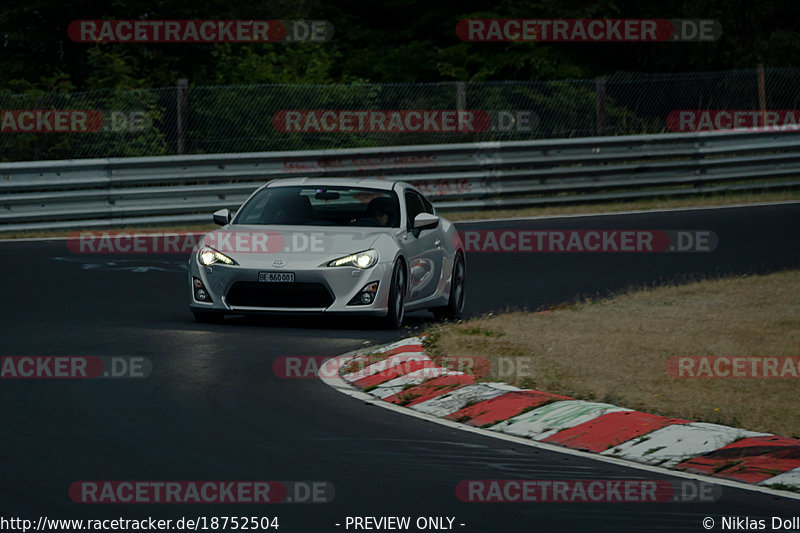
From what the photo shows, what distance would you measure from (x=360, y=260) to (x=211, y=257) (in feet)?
4.36

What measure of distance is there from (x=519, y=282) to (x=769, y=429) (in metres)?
8.28

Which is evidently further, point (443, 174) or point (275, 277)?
point (443, 174)

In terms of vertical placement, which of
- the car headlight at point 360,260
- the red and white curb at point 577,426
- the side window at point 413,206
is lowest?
the red and white curb at point 577,426

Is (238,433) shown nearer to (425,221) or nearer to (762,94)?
(425,221)

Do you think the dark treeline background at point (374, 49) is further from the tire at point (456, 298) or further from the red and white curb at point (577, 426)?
the red and white curb at point (577, 426)

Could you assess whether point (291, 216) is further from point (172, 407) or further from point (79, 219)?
point (79, 219)

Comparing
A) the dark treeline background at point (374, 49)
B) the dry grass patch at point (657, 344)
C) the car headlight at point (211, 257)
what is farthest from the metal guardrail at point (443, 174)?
the car headlight at point (211, 257)

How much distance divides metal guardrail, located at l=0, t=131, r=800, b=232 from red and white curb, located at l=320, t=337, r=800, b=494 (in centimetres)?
1154

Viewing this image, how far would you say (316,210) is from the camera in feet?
44.5

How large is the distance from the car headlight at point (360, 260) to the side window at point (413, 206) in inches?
44.2

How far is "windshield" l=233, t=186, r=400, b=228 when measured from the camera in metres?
13.2

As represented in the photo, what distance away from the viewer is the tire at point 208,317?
1270cm

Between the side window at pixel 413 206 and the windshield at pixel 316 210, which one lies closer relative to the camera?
the windshield at pixel 316 210

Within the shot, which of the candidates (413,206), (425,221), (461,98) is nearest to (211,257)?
(425,221)
